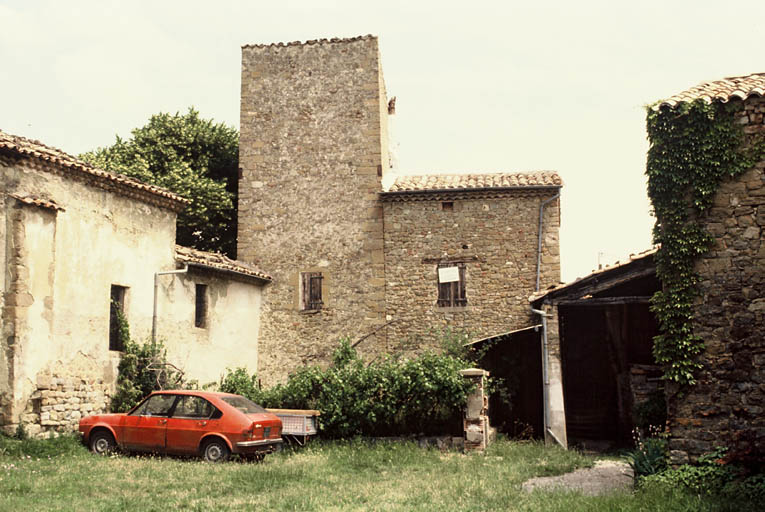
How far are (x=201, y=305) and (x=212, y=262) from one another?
108 cm

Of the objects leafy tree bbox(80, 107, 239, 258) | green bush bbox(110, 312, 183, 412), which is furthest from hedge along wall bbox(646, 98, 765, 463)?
leafy tree bbox(80, 107, 239, 258)

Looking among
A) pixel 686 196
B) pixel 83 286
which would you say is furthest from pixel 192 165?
pixel 686 196

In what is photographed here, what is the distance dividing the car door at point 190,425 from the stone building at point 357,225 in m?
7.12

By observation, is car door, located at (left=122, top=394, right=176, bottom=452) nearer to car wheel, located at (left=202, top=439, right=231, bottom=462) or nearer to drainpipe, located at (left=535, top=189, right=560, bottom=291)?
car wheel, located at (left=202, top=439, right=231, bottom=462)

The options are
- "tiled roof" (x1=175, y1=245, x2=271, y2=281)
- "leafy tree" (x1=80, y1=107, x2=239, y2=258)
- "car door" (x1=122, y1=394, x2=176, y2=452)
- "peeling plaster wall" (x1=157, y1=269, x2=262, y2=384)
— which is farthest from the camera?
"leafy tree" (x1=80, y1=107, x2=239, y2=258)

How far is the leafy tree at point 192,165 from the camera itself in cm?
2284

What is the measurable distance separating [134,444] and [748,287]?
33.0 feet

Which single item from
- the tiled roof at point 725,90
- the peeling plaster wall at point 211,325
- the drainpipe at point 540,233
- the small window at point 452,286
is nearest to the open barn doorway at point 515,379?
the small window at point 452,286

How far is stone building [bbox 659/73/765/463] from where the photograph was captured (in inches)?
382

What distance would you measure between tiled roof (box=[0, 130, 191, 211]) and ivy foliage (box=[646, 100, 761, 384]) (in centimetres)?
1068

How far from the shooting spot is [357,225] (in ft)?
67.5

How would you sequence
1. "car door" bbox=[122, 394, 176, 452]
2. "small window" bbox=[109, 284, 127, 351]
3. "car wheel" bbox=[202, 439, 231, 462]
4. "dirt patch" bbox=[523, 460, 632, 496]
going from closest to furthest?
1. "dirt patch" bbox=[523, 460, 632, 496]
2. "car wheel" bbox=[202, 439, 231, 462]
3. "car door" bbox=[122, 394, 176, 452]
4. "small window" bbox=[109, 284, 127, 351]

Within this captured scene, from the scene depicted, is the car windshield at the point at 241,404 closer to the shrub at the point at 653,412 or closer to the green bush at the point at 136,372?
the green bush at the point at 136,372

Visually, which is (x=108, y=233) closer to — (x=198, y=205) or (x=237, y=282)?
(x=237, y=282)
